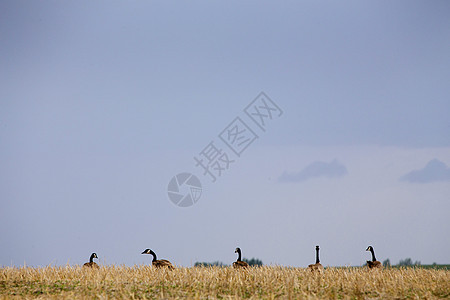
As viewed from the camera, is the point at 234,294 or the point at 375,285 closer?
the point at 234,294

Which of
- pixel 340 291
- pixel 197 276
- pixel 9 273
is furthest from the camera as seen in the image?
pixel 9 273

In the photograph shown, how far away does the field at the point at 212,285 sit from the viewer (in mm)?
17203

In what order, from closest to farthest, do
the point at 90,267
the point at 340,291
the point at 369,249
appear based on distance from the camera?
the point at 340,291 → the point at 90,267 → the point at 369,249

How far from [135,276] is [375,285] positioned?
9657 mm

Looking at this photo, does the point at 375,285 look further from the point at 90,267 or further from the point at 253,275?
the point at 90,267

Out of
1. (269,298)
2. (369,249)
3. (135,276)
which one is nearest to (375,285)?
(269,298)

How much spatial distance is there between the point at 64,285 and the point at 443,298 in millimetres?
14208

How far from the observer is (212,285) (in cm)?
1820

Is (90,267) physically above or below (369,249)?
below

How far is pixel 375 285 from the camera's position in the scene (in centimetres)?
1858

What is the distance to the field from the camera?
1720 cm

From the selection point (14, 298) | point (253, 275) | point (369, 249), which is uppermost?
point (369, 249)

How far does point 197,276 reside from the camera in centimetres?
1983

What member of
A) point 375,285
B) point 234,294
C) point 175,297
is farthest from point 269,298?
point 375,285
